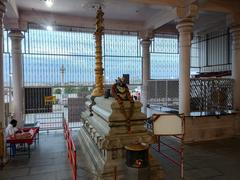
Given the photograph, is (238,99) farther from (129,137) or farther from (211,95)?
(129,137)

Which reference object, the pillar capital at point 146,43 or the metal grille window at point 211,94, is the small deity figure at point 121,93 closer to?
the metal grille window at point 211,94

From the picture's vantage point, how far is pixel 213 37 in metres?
Result: 13.1

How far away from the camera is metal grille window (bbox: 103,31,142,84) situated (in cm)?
1172

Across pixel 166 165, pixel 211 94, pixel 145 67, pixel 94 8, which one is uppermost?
pixel 94 8

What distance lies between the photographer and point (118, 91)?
4.84 m

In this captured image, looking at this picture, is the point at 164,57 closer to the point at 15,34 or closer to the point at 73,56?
the point at 73,56

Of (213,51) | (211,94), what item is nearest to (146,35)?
(211,94)

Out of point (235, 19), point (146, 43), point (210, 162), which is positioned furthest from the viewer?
point (146, 43)

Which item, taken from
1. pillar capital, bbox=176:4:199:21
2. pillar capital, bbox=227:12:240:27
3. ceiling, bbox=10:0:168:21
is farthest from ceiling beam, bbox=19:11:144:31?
pillar capital, bbox=227:12:240:27

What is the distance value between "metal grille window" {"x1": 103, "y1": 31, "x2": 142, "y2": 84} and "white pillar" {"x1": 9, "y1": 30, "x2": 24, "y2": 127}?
13.9 ft

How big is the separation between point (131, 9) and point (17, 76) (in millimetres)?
5886

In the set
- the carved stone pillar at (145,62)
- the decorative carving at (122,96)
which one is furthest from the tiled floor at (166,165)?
the carved stone pillar at (145,62)

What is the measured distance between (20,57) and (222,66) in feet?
35.8

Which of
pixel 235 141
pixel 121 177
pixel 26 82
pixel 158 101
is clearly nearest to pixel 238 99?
pixel 235 141
